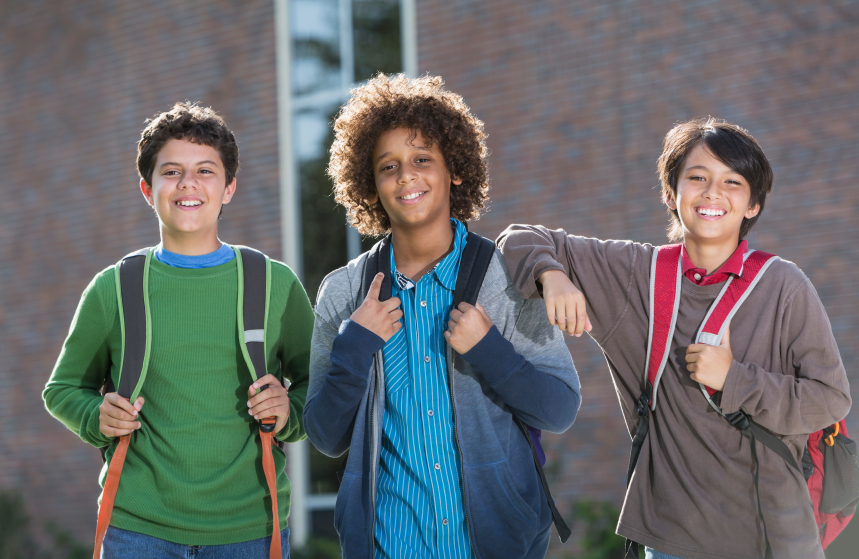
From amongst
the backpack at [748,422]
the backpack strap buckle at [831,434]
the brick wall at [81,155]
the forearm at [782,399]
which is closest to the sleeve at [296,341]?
the backpack at [748,422]

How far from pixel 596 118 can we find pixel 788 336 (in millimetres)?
4589

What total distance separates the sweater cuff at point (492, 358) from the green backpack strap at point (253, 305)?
0.78m

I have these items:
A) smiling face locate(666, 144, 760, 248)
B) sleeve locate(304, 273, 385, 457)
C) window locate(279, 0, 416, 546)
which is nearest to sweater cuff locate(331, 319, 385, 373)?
sleeve locate(304, 273, 385, 457)

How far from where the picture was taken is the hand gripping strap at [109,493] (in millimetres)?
2576

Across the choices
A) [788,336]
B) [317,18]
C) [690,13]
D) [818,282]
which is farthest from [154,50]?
[788,336]

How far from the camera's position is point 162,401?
8.91ft

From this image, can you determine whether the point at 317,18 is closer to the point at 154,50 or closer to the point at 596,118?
the point at 154,50

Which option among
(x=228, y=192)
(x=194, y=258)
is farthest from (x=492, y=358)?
(x=228, y=192)

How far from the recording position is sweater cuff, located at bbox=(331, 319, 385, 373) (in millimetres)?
2396

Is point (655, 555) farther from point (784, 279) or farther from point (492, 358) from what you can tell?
point (784, 279)

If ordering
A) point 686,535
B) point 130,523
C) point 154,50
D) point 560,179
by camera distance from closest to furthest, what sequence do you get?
point 686,535 → point 130,523 → point 560,179 → point 154,50

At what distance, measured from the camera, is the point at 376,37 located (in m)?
7.98

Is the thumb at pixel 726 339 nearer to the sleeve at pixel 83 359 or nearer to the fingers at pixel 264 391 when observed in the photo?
the fingers at pixel 264 391

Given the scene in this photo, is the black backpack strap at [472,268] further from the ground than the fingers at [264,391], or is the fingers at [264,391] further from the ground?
the black backpack strap at [472,268]
